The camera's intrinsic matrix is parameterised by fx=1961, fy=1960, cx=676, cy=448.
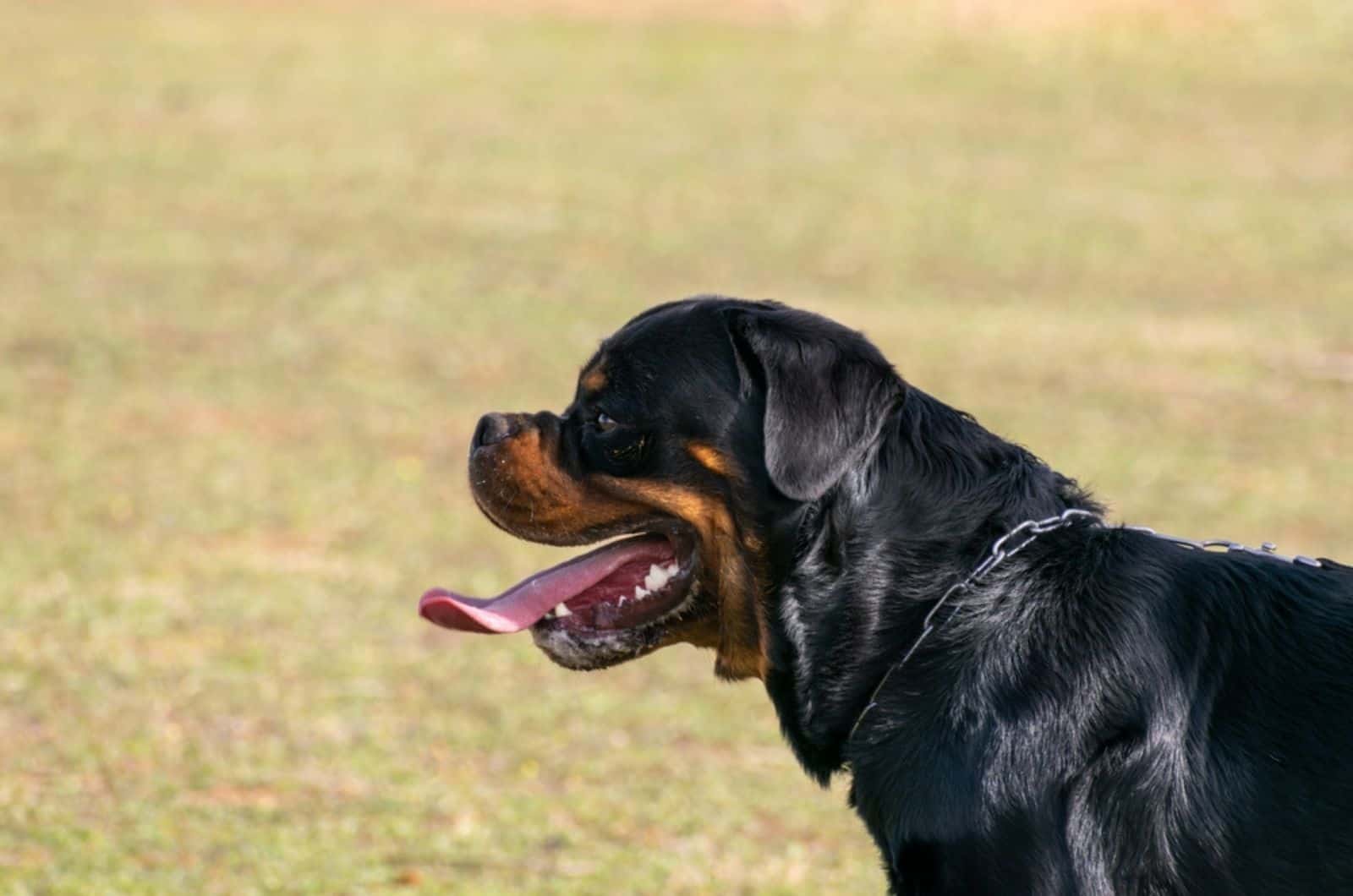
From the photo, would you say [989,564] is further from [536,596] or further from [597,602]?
[536,596]

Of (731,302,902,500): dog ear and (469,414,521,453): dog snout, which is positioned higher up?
(731,302,902,500): dog ear

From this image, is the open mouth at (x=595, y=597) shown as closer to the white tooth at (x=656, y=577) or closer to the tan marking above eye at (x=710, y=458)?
the white tooth at (x=656, y=577)

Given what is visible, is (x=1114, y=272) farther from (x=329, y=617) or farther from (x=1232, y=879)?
(x=1232, y=879)

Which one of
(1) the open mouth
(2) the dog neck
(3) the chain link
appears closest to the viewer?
(3) the chain link

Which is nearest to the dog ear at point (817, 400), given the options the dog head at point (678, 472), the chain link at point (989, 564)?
the dog head at point (678, 472)

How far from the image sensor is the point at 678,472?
4.59 m

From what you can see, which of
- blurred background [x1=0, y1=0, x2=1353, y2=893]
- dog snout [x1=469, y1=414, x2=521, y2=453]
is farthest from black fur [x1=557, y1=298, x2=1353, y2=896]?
blurred background [x1=0, y1=0, x2=1353, y2=893]

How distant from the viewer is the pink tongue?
15.8 ft

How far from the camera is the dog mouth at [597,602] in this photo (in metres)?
4.66

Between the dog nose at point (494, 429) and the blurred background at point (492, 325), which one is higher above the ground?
the dog nose at point (494, 429)

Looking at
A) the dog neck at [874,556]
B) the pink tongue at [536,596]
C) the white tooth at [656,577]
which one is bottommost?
the pink tongue at [536,596]

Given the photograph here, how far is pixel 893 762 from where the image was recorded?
407cm

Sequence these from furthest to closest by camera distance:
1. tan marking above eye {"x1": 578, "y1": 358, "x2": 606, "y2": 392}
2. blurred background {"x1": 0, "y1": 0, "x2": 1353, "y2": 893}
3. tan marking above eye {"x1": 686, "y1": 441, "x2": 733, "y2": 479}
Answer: blurred background {"x1": 0, "y1": 0, "x2": 1353, "y2": 893}
tan marking above eye {"x1": 578, "y1": 358, "x2": 606, "y2": 392}
tan marking above eye {"x1": 686, "y1": 441, "x2": 733, "y2": 479}

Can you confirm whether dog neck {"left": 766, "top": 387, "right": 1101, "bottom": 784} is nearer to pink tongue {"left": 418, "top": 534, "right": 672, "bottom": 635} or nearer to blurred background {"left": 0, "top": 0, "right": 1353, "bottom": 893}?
pink tongue {"left": 418, "top": 534, "right": 672, "bottom": 635}
